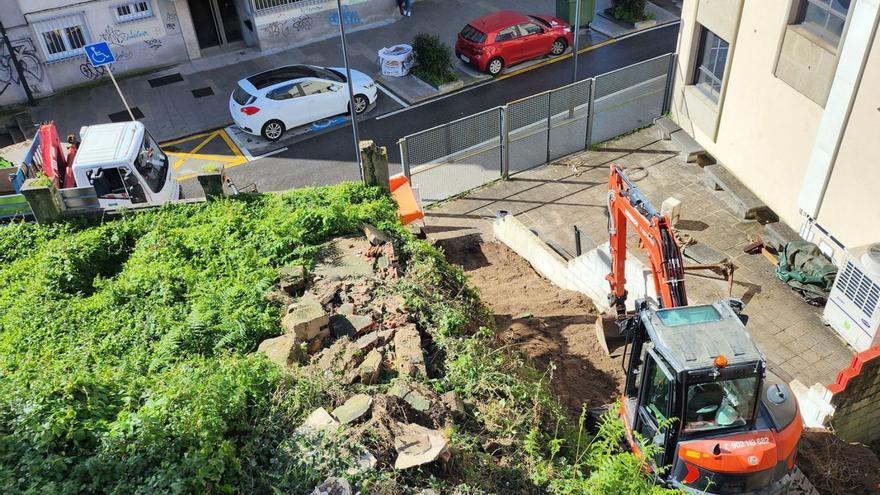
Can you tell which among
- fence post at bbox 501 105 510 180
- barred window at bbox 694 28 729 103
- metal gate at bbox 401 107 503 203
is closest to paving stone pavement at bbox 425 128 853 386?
fence post at bbox 501 105 510 180


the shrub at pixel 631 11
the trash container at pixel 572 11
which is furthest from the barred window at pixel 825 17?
the shrub at pixel 631 11

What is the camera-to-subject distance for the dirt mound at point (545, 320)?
11.5 metres

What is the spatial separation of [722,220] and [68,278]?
1346 cm

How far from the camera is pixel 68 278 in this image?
1166 cm

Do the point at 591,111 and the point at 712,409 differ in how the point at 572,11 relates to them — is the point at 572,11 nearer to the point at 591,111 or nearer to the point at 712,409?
the point at 591,111

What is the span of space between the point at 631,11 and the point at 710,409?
20.3 metres

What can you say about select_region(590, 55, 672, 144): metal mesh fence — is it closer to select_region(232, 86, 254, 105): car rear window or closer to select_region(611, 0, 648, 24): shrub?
select_region(611, 0, 648, 24): shrub

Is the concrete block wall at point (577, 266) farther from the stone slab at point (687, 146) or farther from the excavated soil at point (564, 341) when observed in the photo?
the stone slab at point (687, 146)

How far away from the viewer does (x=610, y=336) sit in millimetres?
12344

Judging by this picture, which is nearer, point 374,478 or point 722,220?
point 374,478

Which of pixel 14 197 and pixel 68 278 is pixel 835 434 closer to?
pixel 68 278

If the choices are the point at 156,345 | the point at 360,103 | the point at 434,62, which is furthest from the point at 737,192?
the point at 156,345

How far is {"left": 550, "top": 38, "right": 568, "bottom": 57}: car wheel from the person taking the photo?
23484 millimetres

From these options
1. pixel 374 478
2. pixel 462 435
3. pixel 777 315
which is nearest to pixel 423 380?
pixel 462 435
